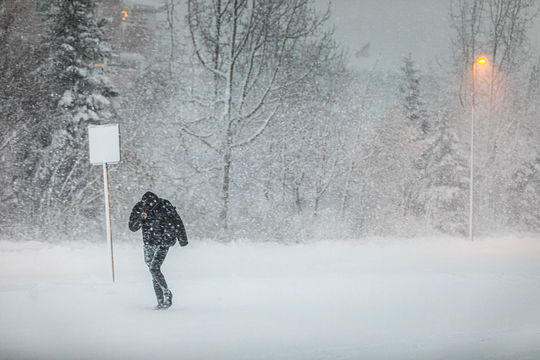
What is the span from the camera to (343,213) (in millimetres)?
21531

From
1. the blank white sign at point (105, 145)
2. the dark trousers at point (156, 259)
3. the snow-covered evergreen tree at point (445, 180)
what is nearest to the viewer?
the dark trousers at point (156, 259)

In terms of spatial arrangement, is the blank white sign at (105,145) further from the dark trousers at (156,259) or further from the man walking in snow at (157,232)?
the dark trousers at (156,259)

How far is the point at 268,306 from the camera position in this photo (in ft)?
26.5

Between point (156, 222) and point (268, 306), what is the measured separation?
7.93 ft

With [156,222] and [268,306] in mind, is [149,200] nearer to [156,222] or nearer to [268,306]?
[156,222]

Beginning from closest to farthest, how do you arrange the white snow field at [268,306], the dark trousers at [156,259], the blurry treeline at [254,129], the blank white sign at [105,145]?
the white snow field at [268,306], the dark trousers at [156,259], the blank white sign at [105,145], the blurry treeline at [254,129]

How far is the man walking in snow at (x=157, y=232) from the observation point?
750cm

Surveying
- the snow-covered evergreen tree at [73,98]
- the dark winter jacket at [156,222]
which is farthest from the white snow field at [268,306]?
the snow-covered evergreen tree at [73,98]

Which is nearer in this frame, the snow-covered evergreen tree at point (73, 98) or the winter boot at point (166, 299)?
the winter boot at point (166, 299)

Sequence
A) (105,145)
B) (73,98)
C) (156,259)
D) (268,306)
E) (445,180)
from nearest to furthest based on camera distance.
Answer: (156,259) < (268,306) < (105,145) < (73,98) < (445,180)

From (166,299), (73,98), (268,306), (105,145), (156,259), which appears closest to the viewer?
(156,259)

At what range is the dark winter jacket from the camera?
751 cm

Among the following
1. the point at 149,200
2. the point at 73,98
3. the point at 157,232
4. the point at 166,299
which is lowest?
the point at 166,299

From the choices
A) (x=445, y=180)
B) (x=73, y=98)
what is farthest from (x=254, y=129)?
(x=445, y=180)
